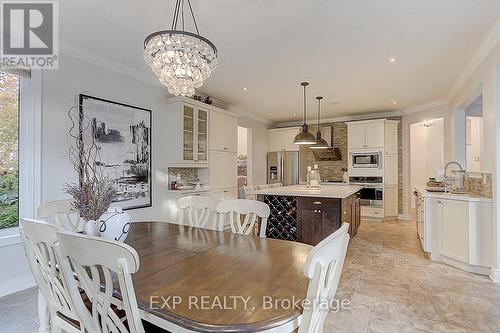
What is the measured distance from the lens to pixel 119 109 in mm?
3457

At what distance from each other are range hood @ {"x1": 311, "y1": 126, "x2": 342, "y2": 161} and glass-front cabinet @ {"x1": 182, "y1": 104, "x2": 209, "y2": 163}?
3587 millimetres

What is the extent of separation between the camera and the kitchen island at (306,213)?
335 centimetres

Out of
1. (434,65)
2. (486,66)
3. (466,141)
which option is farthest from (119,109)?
(466,141)

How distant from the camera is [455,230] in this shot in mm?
3133

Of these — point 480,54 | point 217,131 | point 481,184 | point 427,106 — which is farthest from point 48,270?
point 427,106

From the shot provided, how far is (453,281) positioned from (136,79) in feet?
15.5

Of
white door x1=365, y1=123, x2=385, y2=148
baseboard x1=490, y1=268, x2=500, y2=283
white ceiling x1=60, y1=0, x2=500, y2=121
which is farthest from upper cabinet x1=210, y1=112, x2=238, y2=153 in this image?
baseboard x1=490, y1=268, x2=500, y2=283

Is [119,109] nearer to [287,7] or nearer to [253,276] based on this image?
[287,7]

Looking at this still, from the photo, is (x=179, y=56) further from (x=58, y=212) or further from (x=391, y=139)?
(x=391, y=139)

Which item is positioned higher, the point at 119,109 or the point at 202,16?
the point at 202,16

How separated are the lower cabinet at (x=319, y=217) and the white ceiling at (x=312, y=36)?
1870mm

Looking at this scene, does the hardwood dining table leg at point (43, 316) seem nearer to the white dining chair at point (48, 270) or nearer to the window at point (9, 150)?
the white dining chair at point (48, 270)

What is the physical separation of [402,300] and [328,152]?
4801 mm

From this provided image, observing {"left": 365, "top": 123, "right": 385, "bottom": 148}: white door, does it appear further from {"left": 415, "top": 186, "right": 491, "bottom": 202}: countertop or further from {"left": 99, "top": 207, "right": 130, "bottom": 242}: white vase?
{"left": 99, "top": 207, "right": 130, "bottom": 242}: white vase
